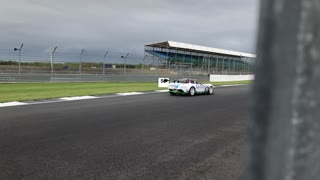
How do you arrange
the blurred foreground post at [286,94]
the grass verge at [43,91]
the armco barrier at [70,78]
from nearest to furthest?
the blurred foreground post at [286,94] < the grass verge at [43,91] < the armco barrier at [70,78]

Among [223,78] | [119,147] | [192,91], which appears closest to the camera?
[119,147]

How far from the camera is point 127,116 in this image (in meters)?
9.81

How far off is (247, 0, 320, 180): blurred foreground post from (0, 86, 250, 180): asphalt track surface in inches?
83.3

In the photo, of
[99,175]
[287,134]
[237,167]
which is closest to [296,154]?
[287,134]

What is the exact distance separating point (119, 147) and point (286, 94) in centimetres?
558

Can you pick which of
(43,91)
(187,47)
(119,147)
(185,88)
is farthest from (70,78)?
(187,47)

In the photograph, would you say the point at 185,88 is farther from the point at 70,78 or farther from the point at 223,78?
the point at 223,78

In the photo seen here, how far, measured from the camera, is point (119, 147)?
587cm

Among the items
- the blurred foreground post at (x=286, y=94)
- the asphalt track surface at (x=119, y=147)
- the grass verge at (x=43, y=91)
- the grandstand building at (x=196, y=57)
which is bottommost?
the asphalt track surface at (x=119, y=147)

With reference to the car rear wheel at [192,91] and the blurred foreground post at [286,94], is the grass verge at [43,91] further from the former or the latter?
the blurred foreground post at [286,94]

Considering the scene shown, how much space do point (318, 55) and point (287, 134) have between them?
0.15 metres

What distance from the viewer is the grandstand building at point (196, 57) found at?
47463mm

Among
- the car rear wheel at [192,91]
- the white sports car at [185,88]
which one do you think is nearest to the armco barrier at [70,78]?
the white sports car at [185,88]

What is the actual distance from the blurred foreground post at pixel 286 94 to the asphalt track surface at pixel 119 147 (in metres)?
2.12
